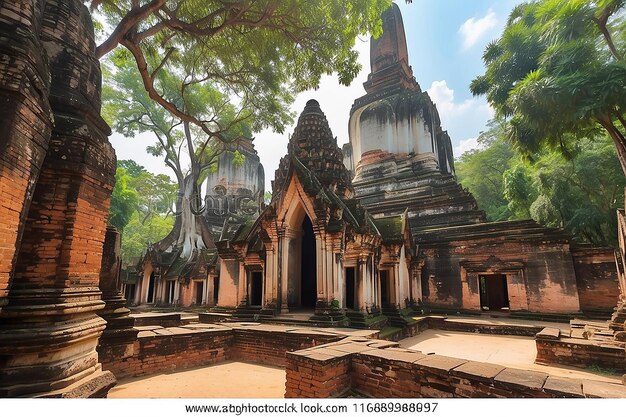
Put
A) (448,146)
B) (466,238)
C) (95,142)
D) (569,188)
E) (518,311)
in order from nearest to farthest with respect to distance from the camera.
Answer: (95,142)
(518,311)
(466,238)
(569,188)
(448,146)

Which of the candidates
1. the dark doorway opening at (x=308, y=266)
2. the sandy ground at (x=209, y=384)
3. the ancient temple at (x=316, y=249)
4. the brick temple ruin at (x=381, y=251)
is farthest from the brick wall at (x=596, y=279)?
the sandy ground at (x=209, y=384)

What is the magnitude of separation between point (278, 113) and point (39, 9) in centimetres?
1023

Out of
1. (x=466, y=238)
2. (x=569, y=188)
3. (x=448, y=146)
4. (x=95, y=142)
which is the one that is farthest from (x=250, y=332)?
(x=448, y=146)

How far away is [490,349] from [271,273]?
6462 millimetres

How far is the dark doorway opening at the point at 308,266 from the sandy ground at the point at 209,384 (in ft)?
19.1

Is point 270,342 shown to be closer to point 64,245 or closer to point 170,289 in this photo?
point 64,245

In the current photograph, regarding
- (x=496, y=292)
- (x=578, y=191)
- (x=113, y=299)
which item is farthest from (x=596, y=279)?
(x=113, y=299)

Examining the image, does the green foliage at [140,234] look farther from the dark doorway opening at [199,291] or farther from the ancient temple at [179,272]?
the dark doorway opening at [199,291]

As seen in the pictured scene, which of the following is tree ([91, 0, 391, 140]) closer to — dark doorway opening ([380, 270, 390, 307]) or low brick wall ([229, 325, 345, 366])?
low brick wall ([229, 325, 345, 366])

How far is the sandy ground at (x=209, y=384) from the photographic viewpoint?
5.09 metres

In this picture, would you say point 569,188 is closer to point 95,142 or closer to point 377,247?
point 377,247

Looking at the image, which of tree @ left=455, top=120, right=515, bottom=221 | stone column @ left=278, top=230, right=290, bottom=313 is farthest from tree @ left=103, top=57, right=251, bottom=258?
tree @ left=455, top=120, right=515, bottom=221

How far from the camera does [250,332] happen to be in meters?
7.39

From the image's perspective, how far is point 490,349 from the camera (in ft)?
28.3
